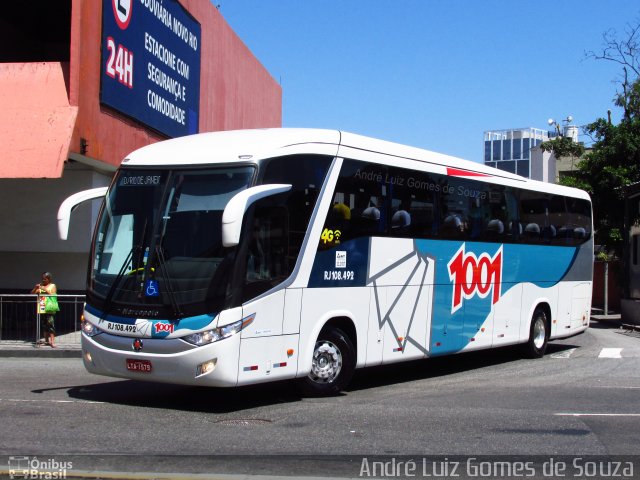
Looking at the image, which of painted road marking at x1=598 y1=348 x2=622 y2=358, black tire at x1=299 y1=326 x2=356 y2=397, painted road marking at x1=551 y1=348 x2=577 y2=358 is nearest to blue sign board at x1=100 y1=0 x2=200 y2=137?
black tire at x1=299 y1=326 x2=356 y2=397

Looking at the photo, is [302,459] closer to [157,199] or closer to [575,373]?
[157,199]

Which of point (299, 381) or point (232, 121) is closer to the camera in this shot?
point (299, 381)

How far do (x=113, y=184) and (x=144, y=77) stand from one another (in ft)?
35.6

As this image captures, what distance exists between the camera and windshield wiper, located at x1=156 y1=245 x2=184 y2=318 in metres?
9.09

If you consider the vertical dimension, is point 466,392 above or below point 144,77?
below

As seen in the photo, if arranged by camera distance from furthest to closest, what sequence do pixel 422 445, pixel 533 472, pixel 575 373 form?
pixel 575 373
pixel 422 445
pixel 533 472

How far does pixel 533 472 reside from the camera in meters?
6.95

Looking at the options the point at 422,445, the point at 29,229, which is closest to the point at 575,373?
the point at 422,445

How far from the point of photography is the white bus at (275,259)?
30.0 feet

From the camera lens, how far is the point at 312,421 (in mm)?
9008

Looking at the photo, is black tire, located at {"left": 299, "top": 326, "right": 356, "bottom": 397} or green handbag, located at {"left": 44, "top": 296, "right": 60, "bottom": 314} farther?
green handbag, located at {"left": 44, "top": 296, "right": 60, "bottom": 314}

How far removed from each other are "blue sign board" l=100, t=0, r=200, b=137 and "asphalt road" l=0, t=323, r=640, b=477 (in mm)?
7901

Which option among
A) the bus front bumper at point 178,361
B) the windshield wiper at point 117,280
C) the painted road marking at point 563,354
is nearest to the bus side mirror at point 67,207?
the windshield wiper at point 117,280

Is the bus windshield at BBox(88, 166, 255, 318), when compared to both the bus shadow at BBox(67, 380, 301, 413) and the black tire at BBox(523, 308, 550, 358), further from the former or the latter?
the black tire at BBox(523, 308, 550, 358)
